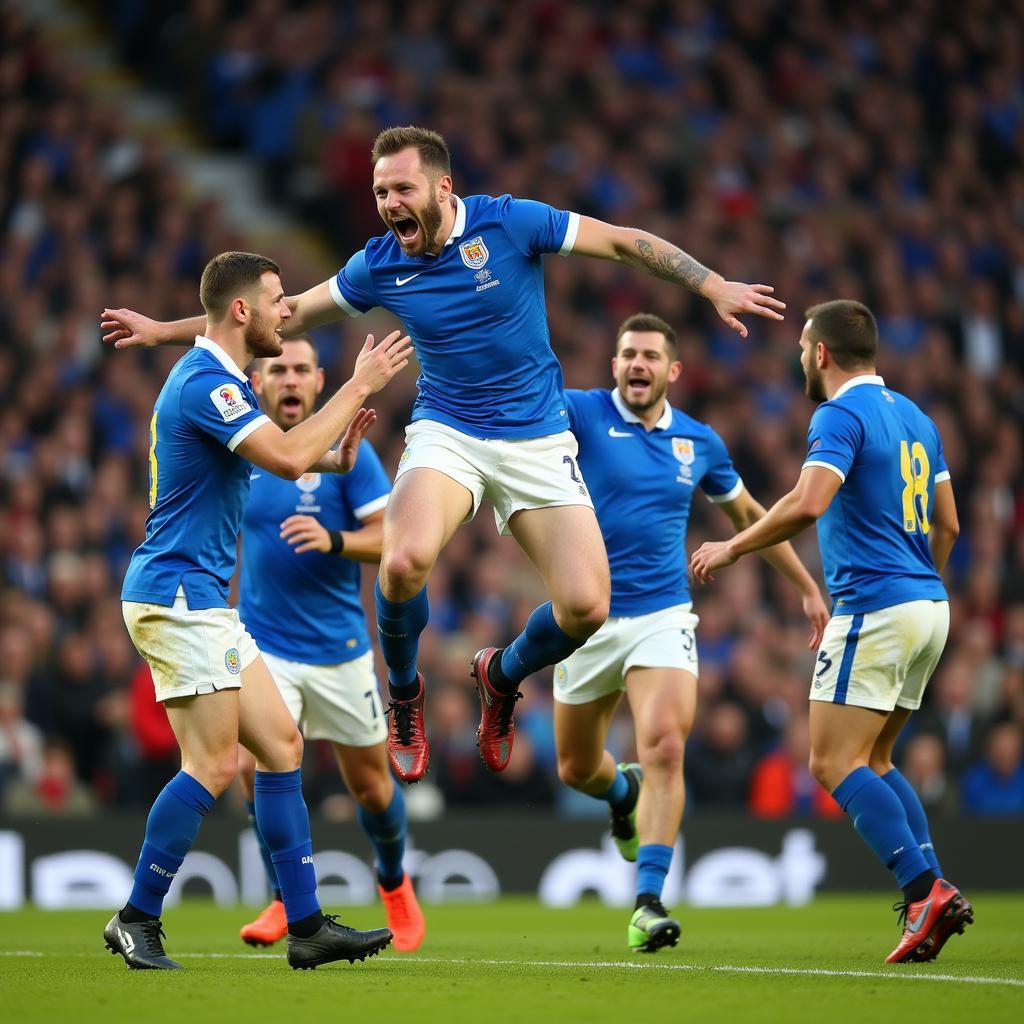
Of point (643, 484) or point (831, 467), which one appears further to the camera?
point (643, 484)

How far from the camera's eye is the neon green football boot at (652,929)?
7773 mm

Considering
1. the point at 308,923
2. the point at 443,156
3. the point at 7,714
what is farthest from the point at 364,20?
the point at 308,923

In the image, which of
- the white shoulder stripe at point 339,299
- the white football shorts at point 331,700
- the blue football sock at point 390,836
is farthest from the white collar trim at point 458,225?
the blue football sock at point 390,836

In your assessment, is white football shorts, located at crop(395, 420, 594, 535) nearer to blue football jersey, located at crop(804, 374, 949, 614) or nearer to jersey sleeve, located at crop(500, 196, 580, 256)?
jersey sleeve, located at crop(500, 196, 580, 256)

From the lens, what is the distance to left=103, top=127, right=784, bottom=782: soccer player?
715cm

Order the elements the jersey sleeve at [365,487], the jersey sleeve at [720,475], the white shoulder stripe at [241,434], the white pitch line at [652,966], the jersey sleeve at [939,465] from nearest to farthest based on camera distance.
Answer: the white pitch line at [652,966] < the white shoulder stripe at [241,434] < the jersey sleeve at [939,465] < the jersey sleeve at [365,487] < the jersey sleeve at [720,475]

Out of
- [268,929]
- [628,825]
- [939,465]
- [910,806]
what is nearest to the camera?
[910,806]

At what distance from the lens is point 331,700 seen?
29.1 ft

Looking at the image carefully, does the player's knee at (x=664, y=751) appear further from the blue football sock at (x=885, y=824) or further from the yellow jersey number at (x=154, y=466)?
the yellow jersey number at (x=154, y=466)

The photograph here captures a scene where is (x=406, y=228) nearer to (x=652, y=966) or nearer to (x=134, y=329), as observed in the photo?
(x=134, y=329)

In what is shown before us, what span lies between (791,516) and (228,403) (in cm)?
228

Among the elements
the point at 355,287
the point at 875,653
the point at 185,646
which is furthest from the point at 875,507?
the point at 185,646

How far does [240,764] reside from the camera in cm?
867

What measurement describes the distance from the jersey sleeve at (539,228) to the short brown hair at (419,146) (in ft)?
1.14
